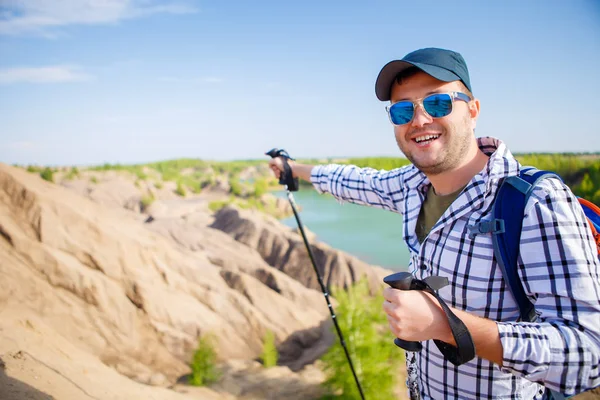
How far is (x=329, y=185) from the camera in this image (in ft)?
10.9

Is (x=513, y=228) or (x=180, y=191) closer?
(x=513, y=228)

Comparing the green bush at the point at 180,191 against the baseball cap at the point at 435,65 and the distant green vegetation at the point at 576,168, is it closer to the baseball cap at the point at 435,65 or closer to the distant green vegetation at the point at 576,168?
the distant green vegetation at the point at 576,168

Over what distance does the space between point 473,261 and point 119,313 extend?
10980mm

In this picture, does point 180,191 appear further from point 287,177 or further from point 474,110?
point 474,110

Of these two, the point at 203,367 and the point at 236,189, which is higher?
the point at 236,189

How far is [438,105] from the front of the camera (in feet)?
6.42

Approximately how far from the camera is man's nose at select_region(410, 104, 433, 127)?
6.40 feet

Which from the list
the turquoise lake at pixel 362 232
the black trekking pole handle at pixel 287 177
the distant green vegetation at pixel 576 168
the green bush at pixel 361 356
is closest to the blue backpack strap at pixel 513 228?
the black trekking pole handle at pixel 287 177

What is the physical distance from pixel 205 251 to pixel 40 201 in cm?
948

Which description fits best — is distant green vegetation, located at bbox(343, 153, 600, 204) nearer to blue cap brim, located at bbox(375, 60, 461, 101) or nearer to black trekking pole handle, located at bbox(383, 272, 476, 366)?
blue cap brim, located at bbox(375, 60, 461, 101)

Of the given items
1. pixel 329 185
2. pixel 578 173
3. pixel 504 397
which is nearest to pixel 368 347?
pixel 329 185

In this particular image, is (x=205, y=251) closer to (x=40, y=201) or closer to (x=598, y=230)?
(x=40, y=201)

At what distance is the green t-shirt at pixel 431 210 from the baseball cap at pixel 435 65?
61 cm

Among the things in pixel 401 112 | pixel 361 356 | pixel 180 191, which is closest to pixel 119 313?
pixel 361 356
